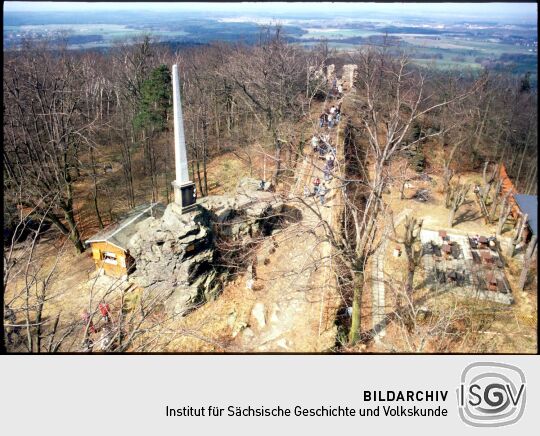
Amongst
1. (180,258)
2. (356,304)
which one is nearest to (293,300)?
(356,304)

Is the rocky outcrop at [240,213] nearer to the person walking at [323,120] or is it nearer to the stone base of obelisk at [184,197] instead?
the stone base of obelisk at [184,197]

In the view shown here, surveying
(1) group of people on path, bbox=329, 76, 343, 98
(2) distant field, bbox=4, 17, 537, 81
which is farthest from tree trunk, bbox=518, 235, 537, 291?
(1) group of people on path, bbox=329, 76, 343, 98

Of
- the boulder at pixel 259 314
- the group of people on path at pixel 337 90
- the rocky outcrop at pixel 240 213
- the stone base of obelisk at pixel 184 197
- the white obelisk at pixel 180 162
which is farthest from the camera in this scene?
the group of people on path at pixel 337 90

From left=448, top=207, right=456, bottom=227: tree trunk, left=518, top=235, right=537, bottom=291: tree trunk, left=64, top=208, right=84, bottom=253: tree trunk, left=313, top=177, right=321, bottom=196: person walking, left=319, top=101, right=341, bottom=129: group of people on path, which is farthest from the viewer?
left=319, top=101, right=341, bottom=129: group of people on path

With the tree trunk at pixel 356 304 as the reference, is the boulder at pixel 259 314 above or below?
below

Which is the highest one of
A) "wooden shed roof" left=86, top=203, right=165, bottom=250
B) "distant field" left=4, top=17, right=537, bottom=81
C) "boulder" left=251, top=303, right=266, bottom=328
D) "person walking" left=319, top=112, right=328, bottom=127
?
"distant field" left=4, top=17, right=537, bottom=81

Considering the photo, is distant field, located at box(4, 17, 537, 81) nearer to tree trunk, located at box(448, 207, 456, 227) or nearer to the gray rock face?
tree trunk, located at box(448, 207, 456, 227)

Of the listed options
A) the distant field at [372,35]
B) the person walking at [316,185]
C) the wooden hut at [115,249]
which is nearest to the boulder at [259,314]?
the wooden hut at [115,249]

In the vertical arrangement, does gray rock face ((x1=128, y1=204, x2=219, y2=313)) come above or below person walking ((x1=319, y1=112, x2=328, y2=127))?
below
